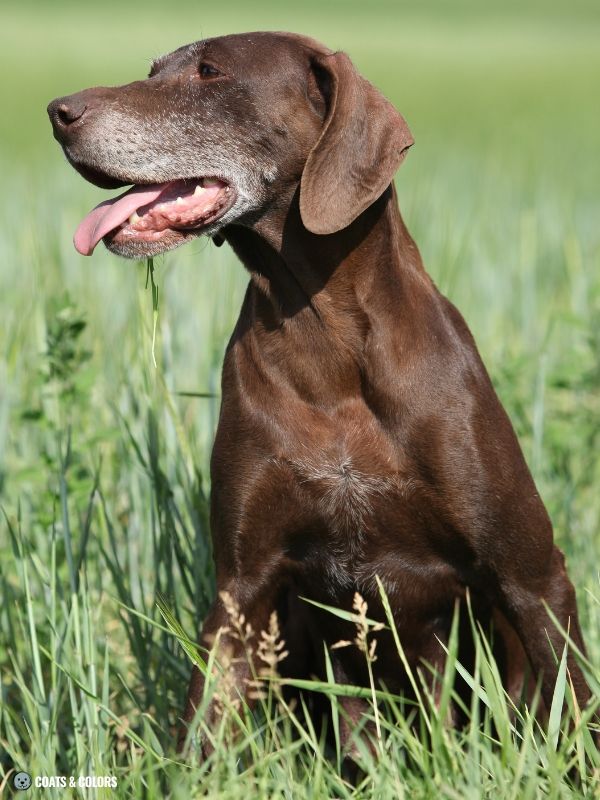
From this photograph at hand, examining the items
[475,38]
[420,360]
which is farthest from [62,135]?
[475,38]

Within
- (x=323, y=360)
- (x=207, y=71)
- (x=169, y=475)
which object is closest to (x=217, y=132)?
(x=207, y=71)

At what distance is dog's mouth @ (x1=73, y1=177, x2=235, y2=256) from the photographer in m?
2.42

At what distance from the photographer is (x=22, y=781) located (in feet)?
7.59

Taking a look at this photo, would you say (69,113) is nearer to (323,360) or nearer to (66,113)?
(66,113)

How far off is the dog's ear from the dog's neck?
0.14 m

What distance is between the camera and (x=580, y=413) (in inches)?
154

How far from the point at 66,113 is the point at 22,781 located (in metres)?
1.43

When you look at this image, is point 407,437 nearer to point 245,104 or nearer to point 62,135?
point 245,104

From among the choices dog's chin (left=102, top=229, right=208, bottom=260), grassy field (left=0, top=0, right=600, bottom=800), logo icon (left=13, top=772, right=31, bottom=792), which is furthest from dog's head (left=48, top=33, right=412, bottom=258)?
logo icon (left=13, top=772, right=31, bottom=792)

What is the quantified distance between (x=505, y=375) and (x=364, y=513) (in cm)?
133

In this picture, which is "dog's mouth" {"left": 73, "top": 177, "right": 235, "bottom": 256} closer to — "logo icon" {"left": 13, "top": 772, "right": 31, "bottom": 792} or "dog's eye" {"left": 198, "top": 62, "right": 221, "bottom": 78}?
"dog's eye" {"left": 198, "top": 62, "right": 221, "bottom": 78}

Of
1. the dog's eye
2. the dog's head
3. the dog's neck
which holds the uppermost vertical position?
the dog's eye

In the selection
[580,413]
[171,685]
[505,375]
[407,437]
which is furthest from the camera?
[580,413]

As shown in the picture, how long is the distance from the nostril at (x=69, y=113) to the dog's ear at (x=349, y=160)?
20.1 inches
